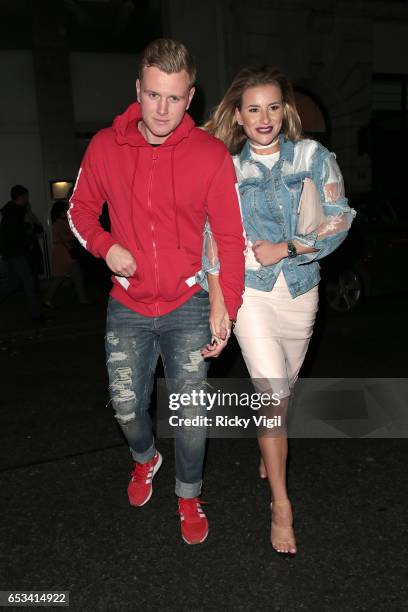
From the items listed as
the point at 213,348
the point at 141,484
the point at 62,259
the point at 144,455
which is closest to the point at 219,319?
the point at 213,348

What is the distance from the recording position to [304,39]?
49.8 feet

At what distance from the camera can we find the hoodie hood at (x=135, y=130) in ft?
8.59

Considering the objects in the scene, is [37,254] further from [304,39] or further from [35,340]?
[304,39]

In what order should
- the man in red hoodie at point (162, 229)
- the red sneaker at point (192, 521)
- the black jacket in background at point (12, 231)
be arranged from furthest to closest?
the black jacket in background at point (12, 231) → the red sneaker at point (192, 521) → the man in red hoodie at point (162, 229)

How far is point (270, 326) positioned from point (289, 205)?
554mm

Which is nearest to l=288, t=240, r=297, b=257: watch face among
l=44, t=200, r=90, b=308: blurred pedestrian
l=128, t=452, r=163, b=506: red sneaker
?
l=128, t=452, r=163, b=506: red sneaker

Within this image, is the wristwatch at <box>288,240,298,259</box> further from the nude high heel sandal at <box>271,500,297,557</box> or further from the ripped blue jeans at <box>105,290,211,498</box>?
the nude high heel sandal at <box>271,500,297,557</box>

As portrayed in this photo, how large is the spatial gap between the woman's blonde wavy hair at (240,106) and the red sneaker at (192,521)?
1715 millimetres

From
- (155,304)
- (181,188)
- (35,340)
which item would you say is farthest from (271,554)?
(35,340)

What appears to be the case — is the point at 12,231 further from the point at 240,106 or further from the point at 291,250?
the point at 291,250

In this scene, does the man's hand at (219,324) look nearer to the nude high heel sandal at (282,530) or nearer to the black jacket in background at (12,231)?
the nude high heel sandal at (282,530)

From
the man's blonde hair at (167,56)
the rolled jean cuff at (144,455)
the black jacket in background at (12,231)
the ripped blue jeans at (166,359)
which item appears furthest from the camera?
the black jacket in background at (12,231)

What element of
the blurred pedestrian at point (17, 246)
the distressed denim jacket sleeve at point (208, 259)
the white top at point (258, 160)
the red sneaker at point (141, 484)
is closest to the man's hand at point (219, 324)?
the distressed denim jacket sleeve at point (208, 259)

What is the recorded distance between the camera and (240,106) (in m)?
2.79
